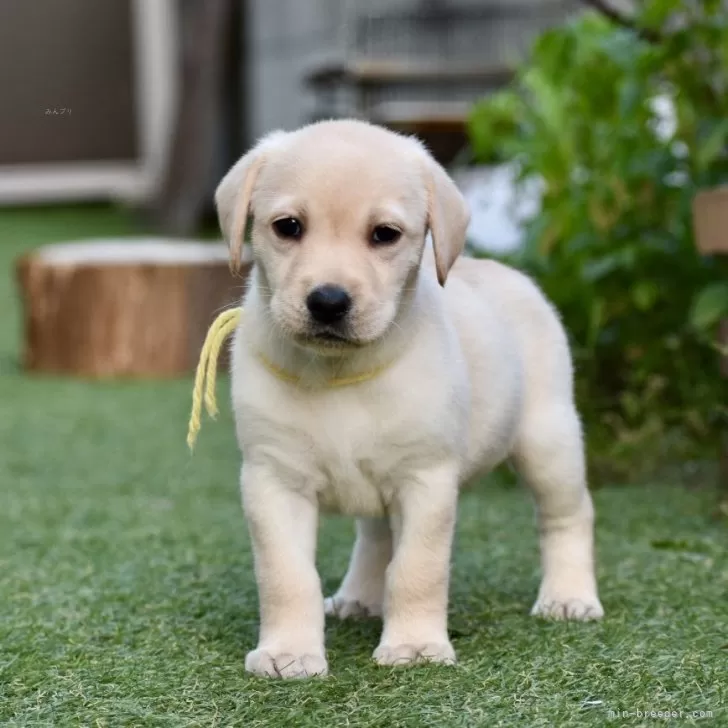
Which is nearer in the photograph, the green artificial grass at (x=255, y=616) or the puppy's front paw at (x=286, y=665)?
the green artificial grass at (x=255, y=616)

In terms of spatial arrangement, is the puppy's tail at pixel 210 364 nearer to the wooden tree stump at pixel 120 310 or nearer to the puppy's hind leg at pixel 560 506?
the puppy's hind leg at pixel 560 506

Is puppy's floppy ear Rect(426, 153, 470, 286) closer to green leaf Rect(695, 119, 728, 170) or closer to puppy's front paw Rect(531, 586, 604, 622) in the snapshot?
puppy's front paw Rect(531, 586, 604, 622)

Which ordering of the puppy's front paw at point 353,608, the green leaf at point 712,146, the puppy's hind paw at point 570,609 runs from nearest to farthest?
the puppy's hind paw at point 570,609
the puppy's front paw at point 353,608
the green leaf at point 712,146

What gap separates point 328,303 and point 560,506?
2.69ft

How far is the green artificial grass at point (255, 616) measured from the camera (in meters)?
2.14

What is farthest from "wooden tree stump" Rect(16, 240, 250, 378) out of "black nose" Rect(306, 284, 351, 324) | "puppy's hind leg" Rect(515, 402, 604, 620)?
"black nose" Rect(306, 284, 351, 324)

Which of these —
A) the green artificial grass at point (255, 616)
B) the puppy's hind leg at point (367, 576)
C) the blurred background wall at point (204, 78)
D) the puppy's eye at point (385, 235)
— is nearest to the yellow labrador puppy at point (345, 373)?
the puppy's eye at point (385, 235)

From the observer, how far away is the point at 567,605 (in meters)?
2.69

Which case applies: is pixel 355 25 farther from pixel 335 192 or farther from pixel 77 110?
pixel 335 192

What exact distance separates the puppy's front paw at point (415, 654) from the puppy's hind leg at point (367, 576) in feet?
1.34

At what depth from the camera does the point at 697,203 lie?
3.54 metres

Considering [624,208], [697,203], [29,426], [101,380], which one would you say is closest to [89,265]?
[101,380]

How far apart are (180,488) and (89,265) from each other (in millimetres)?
2369

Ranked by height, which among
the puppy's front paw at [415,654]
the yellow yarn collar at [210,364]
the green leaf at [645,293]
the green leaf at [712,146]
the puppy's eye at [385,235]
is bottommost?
the puppy's front paw at [415,654]
